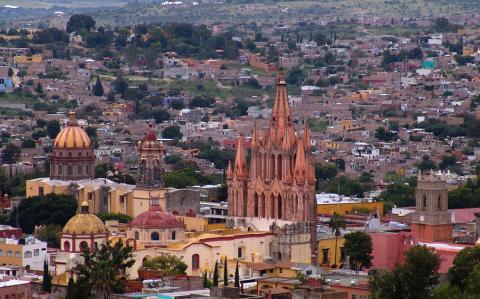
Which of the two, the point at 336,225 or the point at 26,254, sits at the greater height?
the point at 336,225

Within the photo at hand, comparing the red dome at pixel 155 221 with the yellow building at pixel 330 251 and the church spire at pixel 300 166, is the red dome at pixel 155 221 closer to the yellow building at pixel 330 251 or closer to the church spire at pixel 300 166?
the church spire at pixel 300 166

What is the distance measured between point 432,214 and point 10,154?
167 ft

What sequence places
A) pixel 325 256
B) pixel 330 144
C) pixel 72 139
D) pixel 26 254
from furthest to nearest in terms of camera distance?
pixel 330 144
pixel 72 139
pixel 325 256
pixel 26 254

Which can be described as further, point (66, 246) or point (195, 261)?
point (195, 261)

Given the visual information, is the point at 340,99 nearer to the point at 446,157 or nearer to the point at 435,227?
the point at 446,157

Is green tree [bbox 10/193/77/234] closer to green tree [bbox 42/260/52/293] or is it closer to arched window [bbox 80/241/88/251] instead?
arched window [bbox 80/241/88/251]

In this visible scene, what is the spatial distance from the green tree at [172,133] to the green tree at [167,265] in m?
74.8

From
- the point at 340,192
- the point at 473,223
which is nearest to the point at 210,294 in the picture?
the point at 473,223

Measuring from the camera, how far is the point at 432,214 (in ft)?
329

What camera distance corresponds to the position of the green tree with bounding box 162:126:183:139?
16862 cm

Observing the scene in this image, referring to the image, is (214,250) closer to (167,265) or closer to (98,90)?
(167,265)

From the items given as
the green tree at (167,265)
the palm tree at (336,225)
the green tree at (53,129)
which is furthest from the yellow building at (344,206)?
the green tree at (53,129)

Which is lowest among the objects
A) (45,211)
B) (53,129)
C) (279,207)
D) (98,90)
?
(45,211)

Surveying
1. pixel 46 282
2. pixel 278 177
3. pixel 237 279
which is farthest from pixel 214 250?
pixel 46 282
